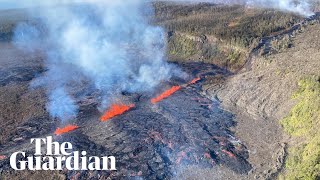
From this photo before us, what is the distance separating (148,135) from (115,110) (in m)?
9.97

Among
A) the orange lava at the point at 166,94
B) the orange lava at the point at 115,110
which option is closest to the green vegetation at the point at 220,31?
the orange lava at the point at 166,94

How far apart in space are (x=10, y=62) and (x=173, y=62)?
36.4 metres

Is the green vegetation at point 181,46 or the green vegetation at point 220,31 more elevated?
the green vegetation at point 220,31

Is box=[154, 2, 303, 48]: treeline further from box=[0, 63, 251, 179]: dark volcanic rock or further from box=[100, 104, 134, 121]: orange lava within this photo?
box=[100, 104, 134, 121]: orange lava

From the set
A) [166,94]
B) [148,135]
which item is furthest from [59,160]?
[166,94]

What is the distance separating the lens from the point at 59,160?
138ft

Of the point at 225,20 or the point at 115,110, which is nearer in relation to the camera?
the point at 115,110

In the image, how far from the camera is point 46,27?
117m

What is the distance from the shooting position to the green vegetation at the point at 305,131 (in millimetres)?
36094

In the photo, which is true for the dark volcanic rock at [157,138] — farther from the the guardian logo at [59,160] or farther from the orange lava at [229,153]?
the the guardian logo at [59,160]

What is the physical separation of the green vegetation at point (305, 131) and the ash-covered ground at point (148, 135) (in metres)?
5.19

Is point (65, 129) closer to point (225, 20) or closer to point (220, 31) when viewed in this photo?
point (220, 31)

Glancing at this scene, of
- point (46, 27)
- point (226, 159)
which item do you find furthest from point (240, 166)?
point (46, 27)

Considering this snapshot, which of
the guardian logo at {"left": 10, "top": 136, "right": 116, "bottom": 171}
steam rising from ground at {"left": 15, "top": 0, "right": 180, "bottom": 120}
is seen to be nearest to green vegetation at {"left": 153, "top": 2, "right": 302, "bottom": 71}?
steam rising from ground at {"left": 15, "top": 0, "right": 180, "bottom": 120}
